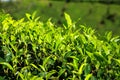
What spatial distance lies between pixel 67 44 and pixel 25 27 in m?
0.58

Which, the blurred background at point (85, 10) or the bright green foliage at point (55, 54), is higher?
the bright green foliage at point (55, 54)

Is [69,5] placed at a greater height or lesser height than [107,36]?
lesser

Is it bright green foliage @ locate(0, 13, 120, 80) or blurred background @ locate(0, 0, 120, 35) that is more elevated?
bright green foliage @ locate(0, 13, 120, 80)

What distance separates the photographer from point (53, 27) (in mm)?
4547

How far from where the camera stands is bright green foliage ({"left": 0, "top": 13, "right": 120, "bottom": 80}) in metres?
3.77

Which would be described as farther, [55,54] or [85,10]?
[85,10]

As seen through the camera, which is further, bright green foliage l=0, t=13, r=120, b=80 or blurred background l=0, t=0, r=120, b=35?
blurred background l=0, t=0, r=120, b=35

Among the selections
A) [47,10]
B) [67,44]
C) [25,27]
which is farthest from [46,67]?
[47,10]

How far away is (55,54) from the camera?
399cm

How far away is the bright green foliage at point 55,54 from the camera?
12.4ft

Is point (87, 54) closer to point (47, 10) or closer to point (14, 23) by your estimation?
point (14, 23)

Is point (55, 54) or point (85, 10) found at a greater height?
point (55, 54)

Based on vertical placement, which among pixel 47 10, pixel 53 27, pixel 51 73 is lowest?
pixel 47 10

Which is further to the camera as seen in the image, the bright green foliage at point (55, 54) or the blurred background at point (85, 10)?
the blurred background at point (85, 10)
